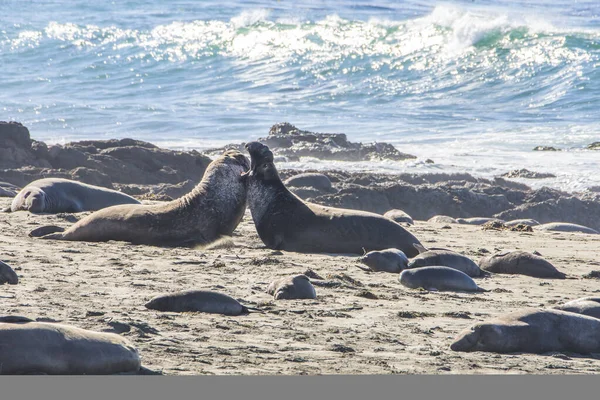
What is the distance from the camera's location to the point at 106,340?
4090mm

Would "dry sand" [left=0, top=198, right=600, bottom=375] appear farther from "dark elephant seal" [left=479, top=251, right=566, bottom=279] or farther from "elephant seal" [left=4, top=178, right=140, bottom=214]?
"elephant seal" [left=4, top=178, right=140, bottom=214]

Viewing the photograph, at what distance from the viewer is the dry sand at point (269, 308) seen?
183 inches

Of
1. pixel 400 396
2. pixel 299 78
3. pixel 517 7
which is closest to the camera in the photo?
pixel 400 396

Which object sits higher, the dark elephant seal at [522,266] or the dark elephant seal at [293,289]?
the dark elephant seal at [293,289]

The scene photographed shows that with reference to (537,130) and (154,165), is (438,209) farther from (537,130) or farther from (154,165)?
(537,130)

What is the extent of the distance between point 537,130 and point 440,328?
1783cm

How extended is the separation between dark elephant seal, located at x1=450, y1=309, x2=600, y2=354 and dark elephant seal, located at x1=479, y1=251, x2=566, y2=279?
262 centimetres

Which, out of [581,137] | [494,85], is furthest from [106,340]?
[494,85]

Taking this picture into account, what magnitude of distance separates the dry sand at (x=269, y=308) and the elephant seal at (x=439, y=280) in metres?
0.13

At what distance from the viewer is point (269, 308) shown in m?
5.89

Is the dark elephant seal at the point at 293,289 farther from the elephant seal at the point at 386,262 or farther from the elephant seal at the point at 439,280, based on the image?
the elephant seal at the point at 386,262

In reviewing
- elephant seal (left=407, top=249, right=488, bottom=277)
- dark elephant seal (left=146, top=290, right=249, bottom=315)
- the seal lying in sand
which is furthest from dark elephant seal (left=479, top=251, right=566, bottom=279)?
dark elephant seal (left=146, top=290, right=249, bottom=315)

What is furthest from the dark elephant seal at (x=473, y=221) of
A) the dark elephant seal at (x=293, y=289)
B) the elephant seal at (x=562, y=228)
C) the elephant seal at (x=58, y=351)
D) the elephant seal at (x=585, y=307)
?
the elephant seal at (x=58, y=351)

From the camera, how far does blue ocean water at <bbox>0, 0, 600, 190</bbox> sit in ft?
72.7
